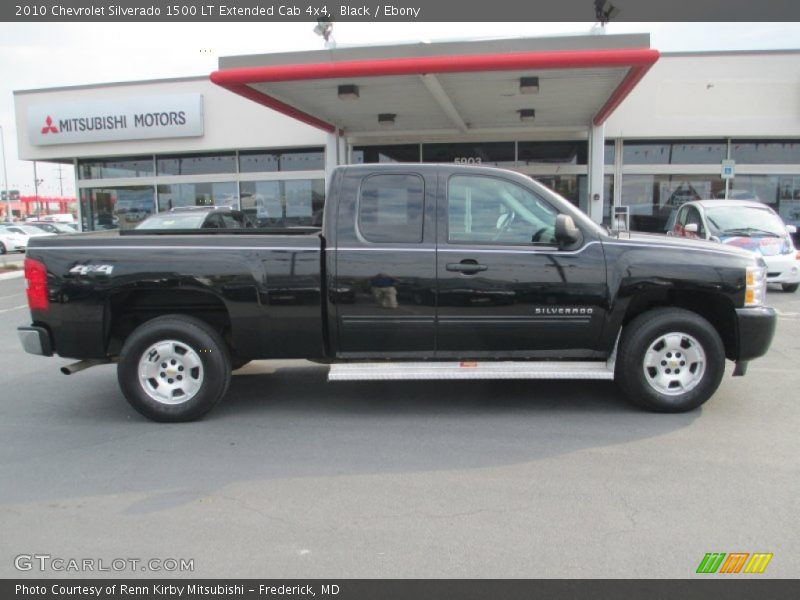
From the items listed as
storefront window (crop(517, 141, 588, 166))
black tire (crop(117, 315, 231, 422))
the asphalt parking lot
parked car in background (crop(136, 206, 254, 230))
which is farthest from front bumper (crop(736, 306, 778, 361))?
storefront window (crop(517, 141, 588, 166))

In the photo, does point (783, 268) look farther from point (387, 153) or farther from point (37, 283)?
point (37, 283)

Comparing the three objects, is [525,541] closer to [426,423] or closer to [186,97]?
[426,423]

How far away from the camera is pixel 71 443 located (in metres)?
4.83

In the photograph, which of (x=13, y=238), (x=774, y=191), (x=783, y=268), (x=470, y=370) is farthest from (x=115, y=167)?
(x=774, y=191)

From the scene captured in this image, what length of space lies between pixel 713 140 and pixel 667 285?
13.5 meters

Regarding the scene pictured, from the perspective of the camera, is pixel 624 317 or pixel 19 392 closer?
pixel 624 317

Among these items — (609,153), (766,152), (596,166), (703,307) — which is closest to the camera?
(703,307)

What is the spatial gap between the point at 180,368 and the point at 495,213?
2.89m

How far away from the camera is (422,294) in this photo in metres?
5.02

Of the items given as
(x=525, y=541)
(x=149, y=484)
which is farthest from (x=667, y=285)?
(x=149, y=484)

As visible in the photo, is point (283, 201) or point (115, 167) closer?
point (283, 201)

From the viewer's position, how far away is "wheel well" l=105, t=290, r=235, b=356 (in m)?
5.33

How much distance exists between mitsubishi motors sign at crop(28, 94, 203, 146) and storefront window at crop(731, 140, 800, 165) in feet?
47.7
